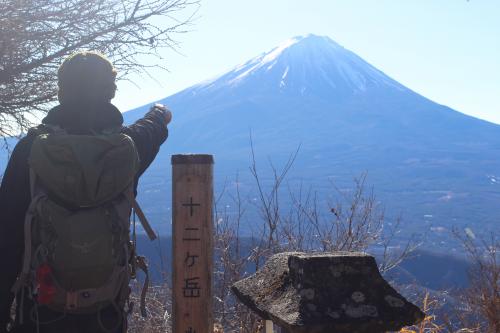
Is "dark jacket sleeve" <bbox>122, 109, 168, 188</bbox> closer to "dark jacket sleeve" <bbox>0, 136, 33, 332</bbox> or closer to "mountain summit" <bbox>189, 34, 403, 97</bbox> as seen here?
"dark jacket sleeve" <bbox>0, 136, 33, 332</bbox>

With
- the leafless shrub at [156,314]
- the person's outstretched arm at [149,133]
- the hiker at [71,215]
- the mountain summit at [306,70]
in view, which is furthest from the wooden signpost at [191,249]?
the mountain summit at [306,70]

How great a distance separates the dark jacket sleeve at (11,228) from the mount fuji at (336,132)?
119183 millimetres

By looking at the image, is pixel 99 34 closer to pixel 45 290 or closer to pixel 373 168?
pixel 45 290

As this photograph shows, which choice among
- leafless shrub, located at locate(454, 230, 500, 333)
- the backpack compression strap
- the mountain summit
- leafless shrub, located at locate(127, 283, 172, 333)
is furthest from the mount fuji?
the backpack compression strap

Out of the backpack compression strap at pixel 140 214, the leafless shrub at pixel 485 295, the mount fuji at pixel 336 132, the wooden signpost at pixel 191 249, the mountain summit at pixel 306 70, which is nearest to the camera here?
the backpack compression strap at pixel 140 214

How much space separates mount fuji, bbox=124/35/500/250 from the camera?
443 ft

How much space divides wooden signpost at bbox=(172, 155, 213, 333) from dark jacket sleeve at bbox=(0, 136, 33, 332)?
0.92 metres

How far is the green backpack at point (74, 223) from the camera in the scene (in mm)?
2250

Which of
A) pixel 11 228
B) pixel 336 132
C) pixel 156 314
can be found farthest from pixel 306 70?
pixel 11 228

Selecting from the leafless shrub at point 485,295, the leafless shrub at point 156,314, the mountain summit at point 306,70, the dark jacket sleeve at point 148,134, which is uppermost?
the mountain summit at point 306,70

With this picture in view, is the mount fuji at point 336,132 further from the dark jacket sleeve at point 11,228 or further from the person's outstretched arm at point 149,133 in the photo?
the dark jacket sleeve at point 11,228

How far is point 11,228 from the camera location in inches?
92.0

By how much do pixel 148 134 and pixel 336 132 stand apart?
16092 cm

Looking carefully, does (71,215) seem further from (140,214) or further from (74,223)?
(140,214)
